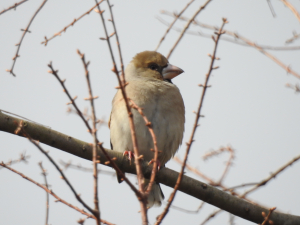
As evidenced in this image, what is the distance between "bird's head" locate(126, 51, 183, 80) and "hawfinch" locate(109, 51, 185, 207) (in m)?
0.13

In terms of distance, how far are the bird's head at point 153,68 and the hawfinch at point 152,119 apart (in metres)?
0.13

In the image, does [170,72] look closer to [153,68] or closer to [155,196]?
[153,68]

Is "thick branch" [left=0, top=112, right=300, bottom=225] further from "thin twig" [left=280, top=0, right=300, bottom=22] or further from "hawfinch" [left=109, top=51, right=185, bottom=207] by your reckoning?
"thin twig" [left=280, top=0, right=300, bottom=22]

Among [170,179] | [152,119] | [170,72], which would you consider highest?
[170,72]

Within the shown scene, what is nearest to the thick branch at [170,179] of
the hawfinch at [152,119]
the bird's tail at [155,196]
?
the hawfinch at [152,119]

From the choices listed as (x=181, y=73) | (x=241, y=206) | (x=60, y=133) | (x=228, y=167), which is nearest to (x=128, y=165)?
(x=60, y=133)

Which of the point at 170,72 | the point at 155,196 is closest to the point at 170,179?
the point at 155,196

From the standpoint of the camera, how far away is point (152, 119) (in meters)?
5.32

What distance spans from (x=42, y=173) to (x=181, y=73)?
10.3ft

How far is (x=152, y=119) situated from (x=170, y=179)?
1029 millimetres

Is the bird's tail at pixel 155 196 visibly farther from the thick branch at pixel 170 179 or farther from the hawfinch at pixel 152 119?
the thick branch at pixel 170 179

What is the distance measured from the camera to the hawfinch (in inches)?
209

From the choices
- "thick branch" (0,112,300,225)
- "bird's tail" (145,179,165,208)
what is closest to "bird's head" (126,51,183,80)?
"bird's tail" (145,179,165,208)

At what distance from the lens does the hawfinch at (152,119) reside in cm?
530
